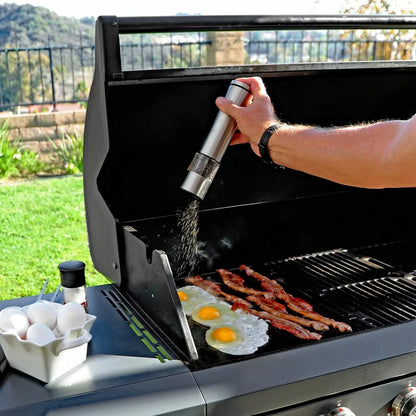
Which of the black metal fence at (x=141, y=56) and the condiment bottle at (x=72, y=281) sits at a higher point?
the black metal fence at (x=141, y=56)

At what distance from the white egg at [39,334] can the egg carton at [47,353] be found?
1cm

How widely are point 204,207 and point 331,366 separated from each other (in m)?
0.98

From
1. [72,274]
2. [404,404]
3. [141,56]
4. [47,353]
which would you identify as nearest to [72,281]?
[72,274]

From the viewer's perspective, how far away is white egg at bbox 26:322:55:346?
1356mm

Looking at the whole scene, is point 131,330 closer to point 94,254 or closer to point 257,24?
point 94,254

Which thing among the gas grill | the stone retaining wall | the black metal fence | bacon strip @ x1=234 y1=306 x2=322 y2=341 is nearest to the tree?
the black metal fence

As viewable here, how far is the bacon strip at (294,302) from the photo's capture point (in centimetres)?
182

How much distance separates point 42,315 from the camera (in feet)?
4.78

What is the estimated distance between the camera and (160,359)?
1.51 m

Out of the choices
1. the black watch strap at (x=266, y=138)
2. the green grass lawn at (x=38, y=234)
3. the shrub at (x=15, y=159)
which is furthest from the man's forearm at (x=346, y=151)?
the shrub at (x=15, y=159)

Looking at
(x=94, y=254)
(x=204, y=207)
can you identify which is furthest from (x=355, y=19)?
(x=94, y=254)

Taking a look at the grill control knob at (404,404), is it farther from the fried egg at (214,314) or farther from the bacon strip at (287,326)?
the fried egg at (214,314)

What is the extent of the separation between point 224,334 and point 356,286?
2.23ft

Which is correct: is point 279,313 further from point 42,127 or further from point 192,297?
point 42,127
